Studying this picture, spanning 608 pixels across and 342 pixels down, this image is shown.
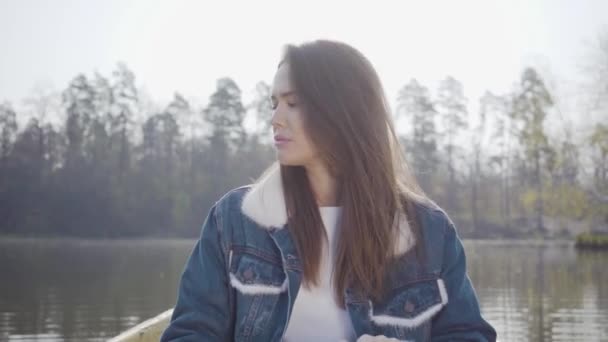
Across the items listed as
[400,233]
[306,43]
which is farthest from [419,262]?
[306,43]

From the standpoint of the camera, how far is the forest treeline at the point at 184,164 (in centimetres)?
3300

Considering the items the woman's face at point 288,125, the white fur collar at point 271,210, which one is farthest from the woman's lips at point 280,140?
the white fur collar at point 271,210

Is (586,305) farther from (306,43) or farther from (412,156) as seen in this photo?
(412,156)

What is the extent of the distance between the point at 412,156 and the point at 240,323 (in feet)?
118

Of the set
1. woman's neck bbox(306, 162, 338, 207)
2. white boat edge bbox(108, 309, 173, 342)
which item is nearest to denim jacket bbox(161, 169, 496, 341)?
woman's neck bbox(306, 162, 338, 207)

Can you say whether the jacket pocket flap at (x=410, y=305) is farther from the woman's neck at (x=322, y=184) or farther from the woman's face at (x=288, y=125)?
the woman's face at (x=288, y=125)

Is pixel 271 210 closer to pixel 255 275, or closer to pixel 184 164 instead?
pixel 255 275

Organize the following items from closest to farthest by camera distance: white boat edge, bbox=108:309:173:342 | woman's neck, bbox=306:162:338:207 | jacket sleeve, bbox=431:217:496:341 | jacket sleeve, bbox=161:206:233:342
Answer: jacket sleeve, bbox=161:206:233:342 < jacket sleeve, bbox=431:217:496:341 < woman's neck, bbox=306:162:338:207 < white boat edge, bbox=108:309:173:342

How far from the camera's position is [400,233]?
6.03ft

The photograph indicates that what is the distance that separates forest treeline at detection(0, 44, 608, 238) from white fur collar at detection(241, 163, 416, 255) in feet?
99.0

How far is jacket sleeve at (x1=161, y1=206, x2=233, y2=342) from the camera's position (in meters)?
1.67

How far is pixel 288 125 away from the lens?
1.82 m

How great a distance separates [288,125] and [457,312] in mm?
616

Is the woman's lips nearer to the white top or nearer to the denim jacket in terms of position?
the denim jacket
